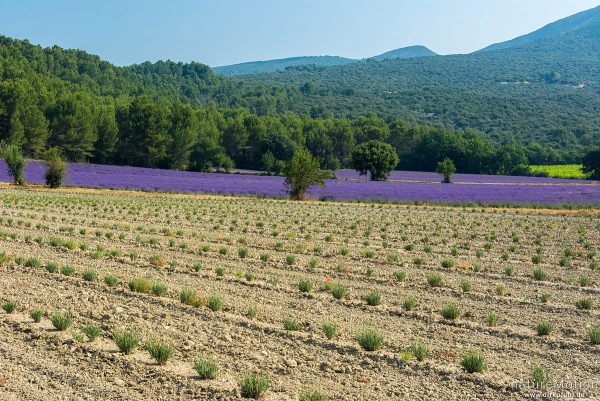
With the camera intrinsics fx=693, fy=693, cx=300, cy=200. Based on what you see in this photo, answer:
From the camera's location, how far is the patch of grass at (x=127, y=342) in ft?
29.5

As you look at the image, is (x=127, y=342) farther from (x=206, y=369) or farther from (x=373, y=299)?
(x=373, y=299)

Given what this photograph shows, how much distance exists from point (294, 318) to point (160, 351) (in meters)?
3.08

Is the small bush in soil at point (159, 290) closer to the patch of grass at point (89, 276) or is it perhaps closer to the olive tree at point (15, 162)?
the patch of grass at point (89, 276)

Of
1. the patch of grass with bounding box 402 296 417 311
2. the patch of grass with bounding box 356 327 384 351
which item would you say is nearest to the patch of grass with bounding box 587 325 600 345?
the patch of grass with bounding box 402 296 417 311

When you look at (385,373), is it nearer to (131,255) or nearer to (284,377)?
(284,377)

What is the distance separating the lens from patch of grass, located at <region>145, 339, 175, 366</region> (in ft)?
28.3

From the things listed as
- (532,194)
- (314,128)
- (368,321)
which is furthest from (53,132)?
(368,321)

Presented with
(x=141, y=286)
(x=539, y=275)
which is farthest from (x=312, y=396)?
(x=539, y=275)

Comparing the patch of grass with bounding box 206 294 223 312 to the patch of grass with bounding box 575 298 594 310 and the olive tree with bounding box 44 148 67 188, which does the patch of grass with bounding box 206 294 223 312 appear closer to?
the patch of grass with bounding box 575 298 594 310

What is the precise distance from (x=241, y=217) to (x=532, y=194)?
32368mm

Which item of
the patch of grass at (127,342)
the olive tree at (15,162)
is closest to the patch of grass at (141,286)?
the patch of grass at (127,342)

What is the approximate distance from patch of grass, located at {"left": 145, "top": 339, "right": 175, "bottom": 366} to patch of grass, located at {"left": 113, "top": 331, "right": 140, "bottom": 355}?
0.26m

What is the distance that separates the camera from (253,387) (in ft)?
24.8

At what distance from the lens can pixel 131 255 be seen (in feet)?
58.1
